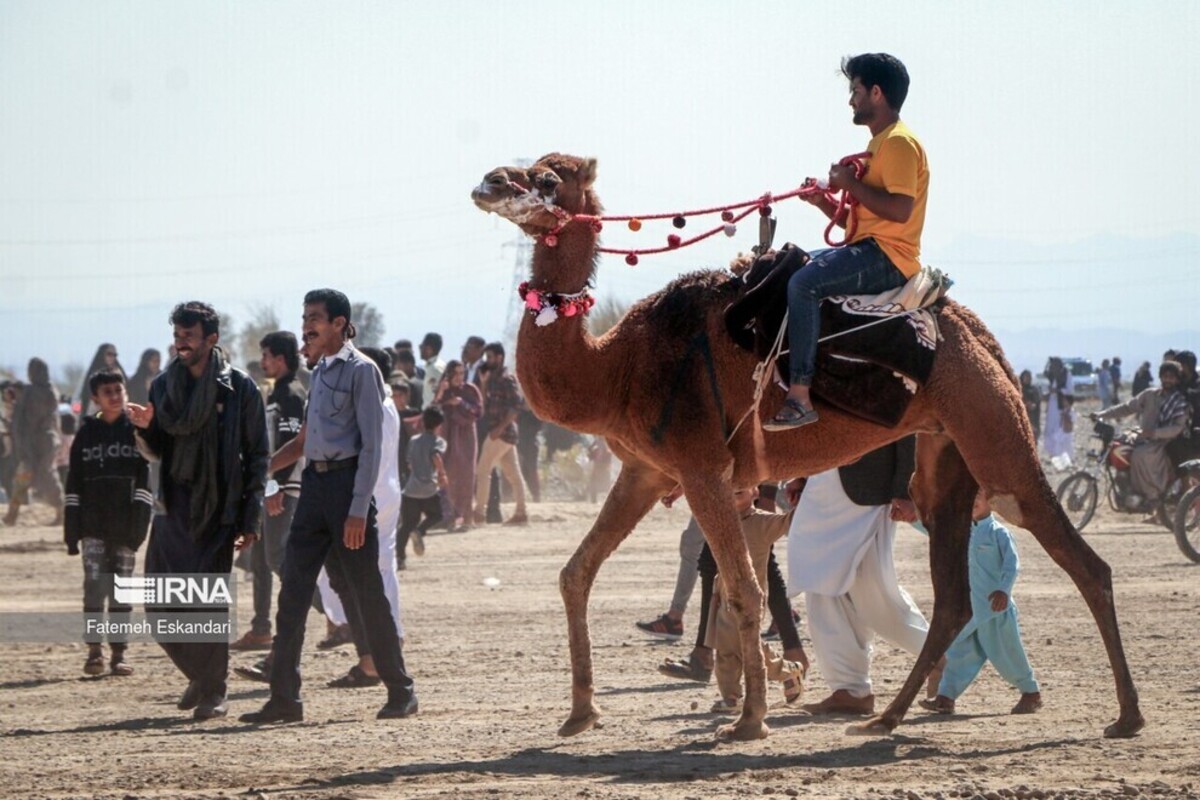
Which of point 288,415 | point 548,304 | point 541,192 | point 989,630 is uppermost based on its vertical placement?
point 541,192

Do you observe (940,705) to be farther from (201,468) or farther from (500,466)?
(500,466)

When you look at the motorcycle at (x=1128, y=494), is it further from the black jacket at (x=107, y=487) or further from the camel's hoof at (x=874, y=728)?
the camel's hoof at (x=874, y=728)

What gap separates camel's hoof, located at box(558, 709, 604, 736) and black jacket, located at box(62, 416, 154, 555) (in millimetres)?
4948

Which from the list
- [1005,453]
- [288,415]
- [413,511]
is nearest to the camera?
[1005,453]

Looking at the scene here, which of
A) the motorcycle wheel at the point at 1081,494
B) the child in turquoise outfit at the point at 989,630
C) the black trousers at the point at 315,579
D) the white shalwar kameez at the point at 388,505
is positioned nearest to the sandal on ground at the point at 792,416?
the child in turquoise outfit at the point at 989,630

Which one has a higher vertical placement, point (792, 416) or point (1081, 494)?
point (792, 416)

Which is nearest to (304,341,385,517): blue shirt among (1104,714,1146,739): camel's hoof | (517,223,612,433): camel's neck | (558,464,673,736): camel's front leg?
(558,464,673,736): camel's front leg

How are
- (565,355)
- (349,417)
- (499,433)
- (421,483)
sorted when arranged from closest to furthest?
(565,355) < (349,417) < (421,483) < (499,433)

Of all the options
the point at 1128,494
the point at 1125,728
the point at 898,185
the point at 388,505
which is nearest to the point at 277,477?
the point at 388,505

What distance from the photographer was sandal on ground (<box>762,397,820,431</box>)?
8.55 meters

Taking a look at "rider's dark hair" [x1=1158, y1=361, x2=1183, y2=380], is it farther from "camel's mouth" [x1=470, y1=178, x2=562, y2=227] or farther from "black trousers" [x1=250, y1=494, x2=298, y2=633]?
"camel's mouth" [x1=470, y1=178, x2=562, y2=227]

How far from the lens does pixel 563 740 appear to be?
358 inches

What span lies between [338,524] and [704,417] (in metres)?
2.64

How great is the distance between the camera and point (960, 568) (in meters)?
9.67
